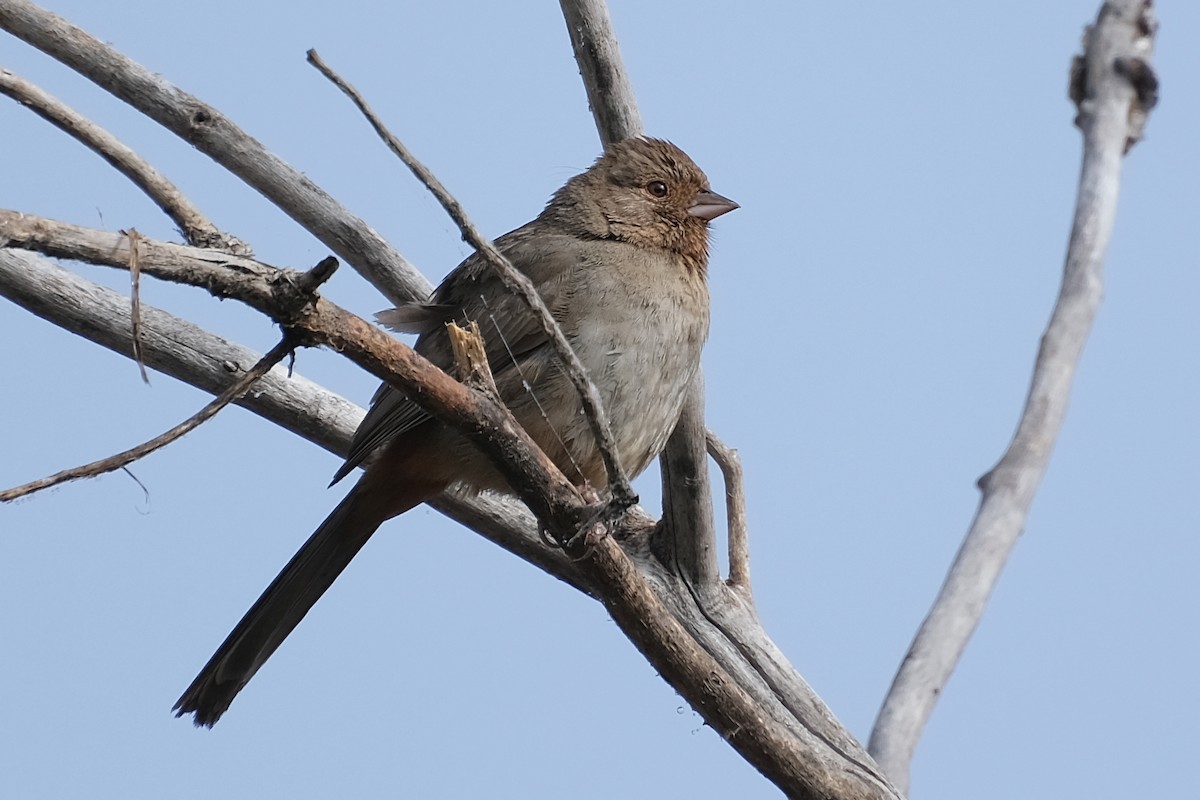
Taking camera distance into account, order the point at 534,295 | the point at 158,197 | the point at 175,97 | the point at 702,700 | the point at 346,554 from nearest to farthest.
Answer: the point at 534,295, the point at 702,700, the point at 158,197, the point at 346,554, the point at 175,97

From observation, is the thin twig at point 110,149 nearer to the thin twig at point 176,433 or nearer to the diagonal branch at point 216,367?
the diagonal branch at point 216,367

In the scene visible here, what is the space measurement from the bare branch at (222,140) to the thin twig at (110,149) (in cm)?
49

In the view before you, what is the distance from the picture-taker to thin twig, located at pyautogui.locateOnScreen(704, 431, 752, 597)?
5.25 m

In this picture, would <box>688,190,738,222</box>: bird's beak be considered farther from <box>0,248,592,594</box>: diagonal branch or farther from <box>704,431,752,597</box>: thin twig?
<box>0,248,592,594</box>: diagonal branch

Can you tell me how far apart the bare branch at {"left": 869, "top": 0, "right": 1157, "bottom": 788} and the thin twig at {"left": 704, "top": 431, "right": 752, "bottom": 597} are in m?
1.09

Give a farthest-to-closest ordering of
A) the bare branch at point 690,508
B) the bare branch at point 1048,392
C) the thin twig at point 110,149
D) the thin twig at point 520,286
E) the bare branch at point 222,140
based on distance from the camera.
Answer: the bare branch at point 222,140, the bare branch at point 690,508, the thin twig at point 110,149, the bare branch at point 1048,392, the thin twig at point 520,286

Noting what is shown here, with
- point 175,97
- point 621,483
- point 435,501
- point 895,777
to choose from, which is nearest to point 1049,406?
point 895,777

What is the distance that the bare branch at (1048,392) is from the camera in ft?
13.2

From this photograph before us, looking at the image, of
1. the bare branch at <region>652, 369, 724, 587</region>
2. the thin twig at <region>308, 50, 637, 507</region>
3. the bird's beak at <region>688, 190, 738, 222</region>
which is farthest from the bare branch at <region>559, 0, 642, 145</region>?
the thin twig at <region>308, 50, 637, 507</region>

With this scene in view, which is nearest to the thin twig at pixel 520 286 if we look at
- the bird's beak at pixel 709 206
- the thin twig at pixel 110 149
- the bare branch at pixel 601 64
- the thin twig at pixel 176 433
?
the thin twig at pixel 176 433

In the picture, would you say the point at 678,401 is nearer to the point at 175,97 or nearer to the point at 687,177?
the point at 687,177

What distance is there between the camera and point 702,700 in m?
3.72

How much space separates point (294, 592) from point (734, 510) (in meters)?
1.68

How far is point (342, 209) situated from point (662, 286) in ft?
4.75
